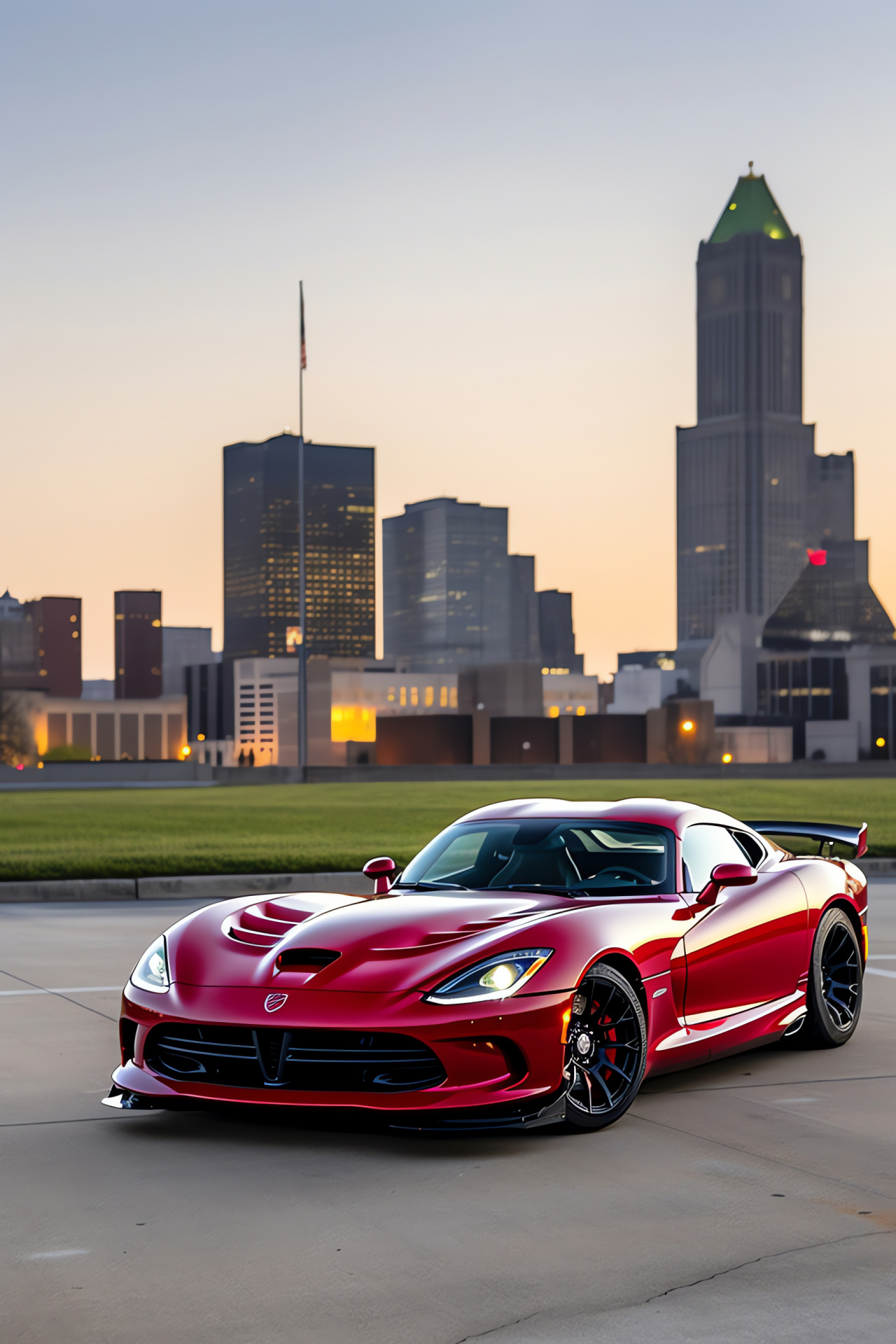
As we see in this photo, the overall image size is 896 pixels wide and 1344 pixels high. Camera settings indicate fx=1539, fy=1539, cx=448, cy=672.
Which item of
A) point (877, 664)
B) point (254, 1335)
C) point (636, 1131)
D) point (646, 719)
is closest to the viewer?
point (254, 1335)

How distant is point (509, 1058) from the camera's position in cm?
580

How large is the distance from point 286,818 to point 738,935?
27245mm

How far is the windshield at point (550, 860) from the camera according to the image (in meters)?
7.16

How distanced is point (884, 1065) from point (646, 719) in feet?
447

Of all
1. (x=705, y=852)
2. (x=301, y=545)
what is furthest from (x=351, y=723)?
(x=705, y=852)

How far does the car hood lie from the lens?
19.4 feet

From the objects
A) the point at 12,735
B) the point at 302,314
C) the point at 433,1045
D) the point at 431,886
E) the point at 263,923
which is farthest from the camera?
the point at 12,735

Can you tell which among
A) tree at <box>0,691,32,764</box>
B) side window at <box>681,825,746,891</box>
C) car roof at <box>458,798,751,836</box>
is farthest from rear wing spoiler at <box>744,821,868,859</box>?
tree at <box>0,691,32,764</box>

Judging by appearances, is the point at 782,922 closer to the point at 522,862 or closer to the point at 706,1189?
the point at 522,862

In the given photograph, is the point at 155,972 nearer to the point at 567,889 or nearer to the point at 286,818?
the point at 567,889

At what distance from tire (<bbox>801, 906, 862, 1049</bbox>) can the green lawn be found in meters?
10.9

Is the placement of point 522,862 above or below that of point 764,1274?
above

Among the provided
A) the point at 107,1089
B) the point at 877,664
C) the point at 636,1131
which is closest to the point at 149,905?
the point at 107,1089

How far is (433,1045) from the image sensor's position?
5.68 metres
